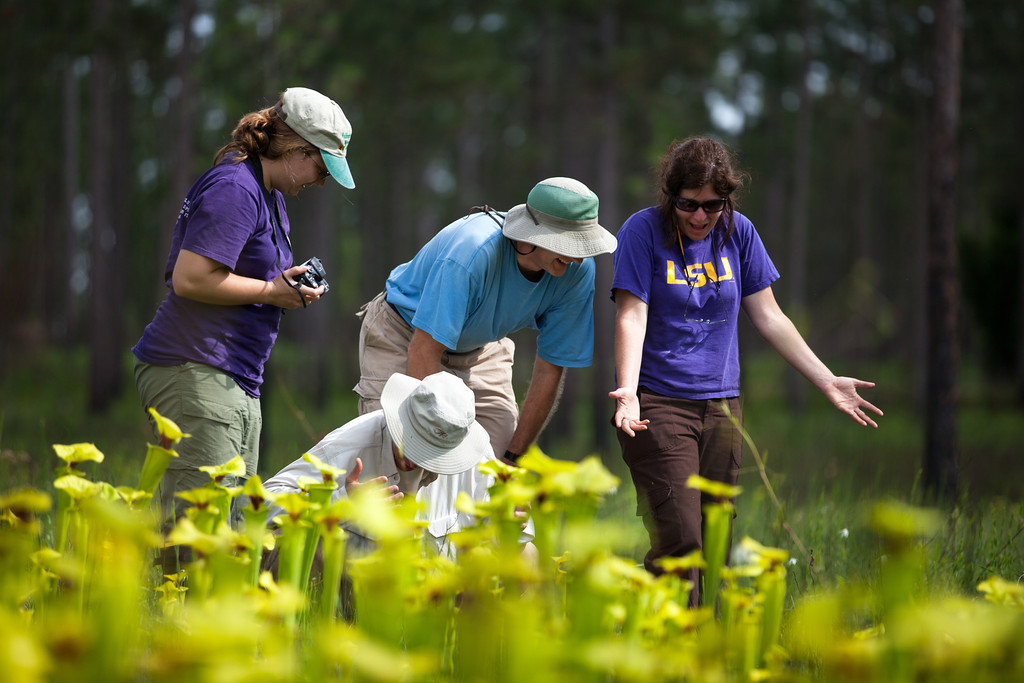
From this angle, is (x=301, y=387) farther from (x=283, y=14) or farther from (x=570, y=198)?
(x=570, y=198)

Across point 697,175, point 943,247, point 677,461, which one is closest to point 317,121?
point 697,175

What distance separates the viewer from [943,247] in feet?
23.4

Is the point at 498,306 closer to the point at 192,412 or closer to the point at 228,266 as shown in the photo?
the point at 228,266

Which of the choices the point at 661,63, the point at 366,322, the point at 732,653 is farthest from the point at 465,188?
the point at 732,653

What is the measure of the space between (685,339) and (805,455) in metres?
7.99

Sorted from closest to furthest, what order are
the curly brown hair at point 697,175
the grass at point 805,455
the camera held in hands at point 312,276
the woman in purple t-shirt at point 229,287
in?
1. the woman in purple t-shirt at point 229,287
2. the camera held in hands at point 312,276
3. the curly brown hair at point 697,175
4. the grass at point 805,455

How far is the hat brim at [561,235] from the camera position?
2.86m

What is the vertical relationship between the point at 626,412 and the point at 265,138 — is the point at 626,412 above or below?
below

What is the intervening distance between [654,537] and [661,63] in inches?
447

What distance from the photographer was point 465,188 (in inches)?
899

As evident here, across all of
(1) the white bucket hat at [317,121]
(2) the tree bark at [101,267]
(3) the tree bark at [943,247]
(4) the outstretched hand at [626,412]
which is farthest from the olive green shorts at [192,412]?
(2) the tree bark at [101,267]

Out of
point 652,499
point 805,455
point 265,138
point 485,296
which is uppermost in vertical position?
point 265,138

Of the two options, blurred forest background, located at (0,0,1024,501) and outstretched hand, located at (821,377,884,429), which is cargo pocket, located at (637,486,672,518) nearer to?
outstretched hand, located at (821,377,884,429)

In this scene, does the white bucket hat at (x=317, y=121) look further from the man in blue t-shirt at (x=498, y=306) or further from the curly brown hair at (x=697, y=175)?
the curly brown hair at (x=697, y=175)
